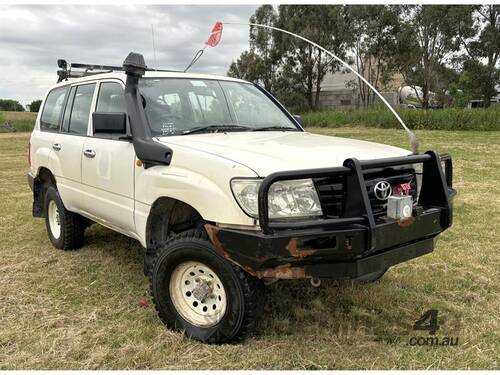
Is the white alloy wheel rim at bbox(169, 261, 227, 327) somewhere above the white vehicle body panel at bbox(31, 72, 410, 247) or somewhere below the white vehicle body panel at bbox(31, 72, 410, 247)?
below

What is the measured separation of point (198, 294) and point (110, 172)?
4.69 ft

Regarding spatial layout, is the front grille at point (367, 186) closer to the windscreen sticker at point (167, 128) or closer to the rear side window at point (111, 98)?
the windscreen sticker at point (167, 128)

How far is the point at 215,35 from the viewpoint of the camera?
7.14 metres

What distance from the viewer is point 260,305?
3.08 m

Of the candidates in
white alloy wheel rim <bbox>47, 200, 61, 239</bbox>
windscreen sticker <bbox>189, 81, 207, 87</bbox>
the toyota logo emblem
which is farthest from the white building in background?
the toyota logo emblem

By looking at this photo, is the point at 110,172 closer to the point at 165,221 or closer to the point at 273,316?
the point at 165,221

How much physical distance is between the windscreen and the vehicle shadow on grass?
1.44 metres

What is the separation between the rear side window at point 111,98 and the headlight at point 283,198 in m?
1.81

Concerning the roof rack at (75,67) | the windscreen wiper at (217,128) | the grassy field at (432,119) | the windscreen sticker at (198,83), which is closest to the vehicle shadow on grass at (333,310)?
the windscreen wiper at (217,128)

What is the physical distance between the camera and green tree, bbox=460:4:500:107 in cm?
3344

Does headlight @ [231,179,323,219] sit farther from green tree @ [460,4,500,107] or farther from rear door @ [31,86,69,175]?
green tree @ [460,4,500,107]

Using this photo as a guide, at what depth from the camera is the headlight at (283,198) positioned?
2832 millimetres

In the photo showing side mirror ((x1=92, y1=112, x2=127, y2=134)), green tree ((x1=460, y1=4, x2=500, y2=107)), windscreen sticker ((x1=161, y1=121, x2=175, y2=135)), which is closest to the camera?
side mirror ((x1=92, y1=112, x2=127, y2=134))

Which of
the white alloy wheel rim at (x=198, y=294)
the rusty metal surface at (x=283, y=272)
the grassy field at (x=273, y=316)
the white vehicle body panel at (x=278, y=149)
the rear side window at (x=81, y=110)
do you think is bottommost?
the grassy field at (x=273, y=316)
